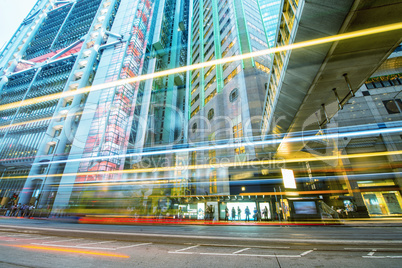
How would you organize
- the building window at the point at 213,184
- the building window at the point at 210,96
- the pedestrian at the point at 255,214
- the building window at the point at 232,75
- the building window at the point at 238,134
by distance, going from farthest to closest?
the building window at the point at 210,96, the building window at the point at 232,75, the building window at the point at 238,134, the building window at the point at 213,184, the pedestrian at the point at 255,214

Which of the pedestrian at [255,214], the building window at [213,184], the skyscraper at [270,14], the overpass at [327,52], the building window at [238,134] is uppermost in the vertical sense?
the skyscraper at [270,14]

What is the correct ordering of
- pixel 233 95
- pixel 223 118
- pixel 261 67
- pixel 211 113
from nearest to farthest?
pixel 233 95, pixel 261 67, pixel 223 118, pixel 211 113

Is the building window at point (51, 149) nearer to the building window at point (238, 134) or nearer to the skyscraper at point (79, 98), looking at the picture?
the skyscraper at point (79, 98)

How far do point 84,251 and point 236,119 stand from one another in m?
26.3

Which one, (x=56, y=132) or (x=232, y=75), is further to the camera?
(x=56, y=132)

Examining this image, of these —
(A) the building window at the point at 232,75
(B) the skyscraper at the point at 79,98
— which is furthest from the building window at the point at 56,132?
(A) the building window at the point at 232,75

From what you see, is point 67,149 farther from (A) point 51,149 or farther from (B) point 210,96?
(B) point 210,96

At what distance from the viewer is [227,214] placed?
68.7 feet

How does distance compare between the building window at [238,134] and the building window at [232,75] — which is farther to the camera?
the building window at [232,75]

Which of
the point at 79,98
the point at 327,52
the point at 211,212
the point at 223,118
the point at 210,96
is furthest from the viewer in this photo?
the point at 79,98

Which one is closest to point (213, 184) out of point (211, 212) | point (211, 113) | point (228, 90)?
point (211, 212)

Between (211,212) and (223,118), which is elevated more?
(223,118)

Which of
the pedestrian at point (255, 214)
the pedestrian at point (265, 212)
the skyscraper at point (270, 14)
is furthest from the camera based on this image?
the skyscraper at point (270, 14)

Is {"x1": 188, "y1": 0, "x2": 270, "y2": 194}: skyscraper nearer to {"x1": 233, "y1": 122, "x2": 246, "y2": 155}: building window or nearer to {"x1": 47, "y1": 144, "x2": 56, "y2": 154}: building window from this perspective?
{"x1": 233, "y1": 122, "x2": 246, "y2": 155}: building window
